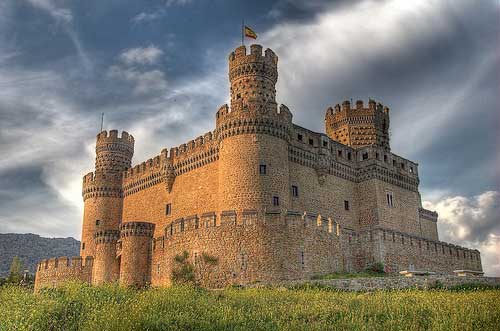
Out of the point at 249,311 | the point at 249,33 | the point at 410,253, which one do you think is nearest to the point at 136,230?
the point at 249,33

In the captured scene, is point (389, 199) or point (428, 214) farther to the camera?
point (428, 214)

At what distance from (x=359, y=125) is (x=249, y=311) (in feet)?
96.0

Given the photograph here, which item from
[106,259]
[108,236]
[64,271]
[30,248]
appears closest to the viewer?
[106,259]

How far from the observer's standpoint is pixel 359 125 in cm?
4528

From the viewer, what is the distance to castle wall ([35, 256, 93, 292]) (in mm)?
37219

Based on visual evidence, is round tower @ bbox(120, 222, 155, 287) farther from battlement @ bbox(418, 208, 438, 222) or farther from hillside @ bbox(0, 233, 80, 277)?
hillside @ bbox(0, 233, 80, 277)

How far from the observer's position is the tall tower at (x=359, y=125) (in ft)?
147

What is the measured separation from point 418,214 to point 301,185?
1297 centimetres

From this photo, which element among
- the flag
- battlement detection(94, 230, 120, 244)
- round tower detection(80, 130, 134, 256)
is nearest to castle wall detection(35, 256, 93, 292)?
battlement detection(94, 230, 120, 244)

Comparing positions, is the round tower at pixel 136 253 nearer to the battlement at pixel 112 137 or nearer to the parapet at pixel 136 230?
the parapet at pixel 136 230

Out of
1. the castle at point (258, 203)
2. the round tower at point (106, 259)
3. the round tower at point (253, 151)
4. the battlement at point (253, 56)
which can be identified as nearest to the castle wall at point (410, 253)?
the castle at point (258, 203)

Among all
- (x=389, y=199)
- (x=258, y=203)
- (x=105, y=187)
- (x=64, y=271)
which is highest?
(x=105, y=187)

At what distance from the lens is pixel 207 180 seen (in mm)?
36750

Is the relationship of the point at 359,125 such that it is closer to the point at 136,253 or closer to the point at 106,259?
the point at 136,253
